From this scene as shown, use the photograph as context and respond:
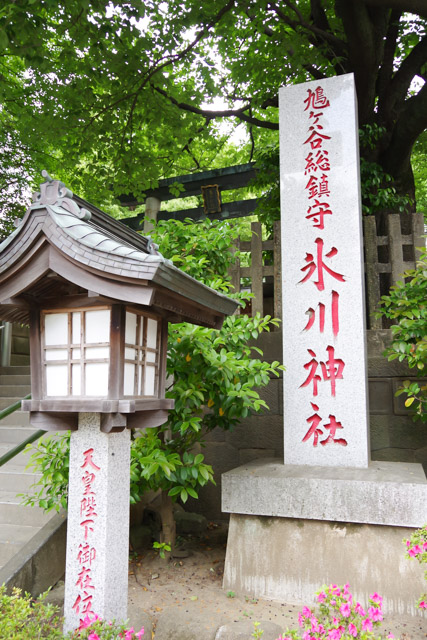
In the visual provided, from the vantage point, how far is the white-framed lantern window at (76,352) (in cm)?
280

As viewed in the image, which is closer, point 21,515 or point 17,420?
point 21,515

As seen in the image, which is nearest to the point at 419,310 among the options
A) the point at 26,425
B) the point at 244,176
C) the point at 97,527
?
the point at 97,527

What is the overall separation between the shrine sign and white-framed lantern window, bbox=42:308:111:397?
2.63 meters

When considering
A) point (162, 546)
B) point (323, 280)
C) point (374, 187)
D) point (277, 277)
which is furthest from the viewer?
point (374, 187)

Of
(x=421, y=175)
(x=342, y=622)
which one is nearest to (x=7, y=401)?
(x=342, y=622)

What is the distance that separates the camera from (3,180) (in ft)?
33.7

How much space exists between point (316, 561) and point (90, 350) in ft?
8.90

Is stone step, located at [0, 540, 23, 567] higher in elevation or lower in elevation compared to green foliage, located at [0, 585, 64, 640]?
lower

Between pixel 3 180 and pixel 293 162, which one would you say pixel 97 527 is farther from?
pixel 3 180

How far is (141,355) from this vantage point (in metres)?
3.03

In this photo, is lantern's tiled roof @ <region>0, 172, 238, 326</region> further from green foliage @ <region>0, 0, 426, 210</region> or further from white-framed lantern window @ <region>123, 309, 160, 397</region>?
green foliage @ <region>0, 0, 426, 210</region>

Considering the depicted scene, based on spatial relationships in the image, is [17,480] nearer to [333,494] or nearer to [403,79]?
[333,494]

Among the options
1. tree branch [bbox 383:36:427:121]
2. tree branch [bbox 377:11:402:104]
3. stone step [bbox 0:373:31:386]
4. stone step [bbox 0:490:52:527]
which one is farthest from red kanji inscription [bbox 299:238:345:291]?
stone step [bbox 0:373:31:386]

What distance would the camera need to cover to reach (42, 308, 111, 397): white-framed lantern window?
9.18 ft
